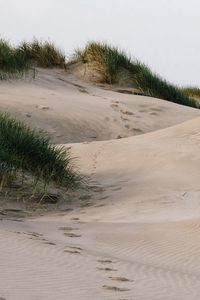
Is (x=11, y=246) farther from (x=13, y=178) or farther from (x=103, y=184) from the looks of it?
(x=103, y=184)

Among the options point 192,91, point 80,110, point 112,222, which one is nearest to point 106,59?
point 80,110

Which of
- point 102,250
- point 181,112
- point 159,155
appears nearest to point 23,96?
point 181,112

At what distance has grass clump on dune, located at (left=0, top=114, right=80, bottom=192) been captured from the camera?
6266mm

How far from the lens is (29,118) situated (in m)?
10.2

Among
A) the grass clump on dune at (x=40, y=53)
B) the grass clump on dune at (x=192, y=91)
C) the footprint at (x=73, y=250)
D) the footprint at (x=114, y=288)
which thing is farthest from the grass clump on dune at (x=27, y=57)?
the footprint at (x=114, y=288)

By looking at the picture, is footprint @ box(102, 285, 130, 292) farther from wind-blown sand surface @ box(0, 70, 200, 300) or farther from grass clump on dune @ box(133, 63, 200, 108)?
grass clump on dune @ box(133, 63, 200, 108)

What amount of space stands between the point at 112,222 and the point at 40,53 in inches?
411

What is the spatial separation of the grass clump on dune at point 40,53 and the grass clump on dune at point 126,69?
2.62ft

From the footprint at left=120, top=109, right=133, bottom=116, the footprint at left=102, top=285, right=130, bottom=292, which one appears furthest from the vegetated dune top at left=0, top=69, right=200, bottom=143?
the footprint at left=102, top=285, right=130, bottom=292

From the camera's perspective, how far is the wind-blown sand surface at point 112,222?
10.5 ft

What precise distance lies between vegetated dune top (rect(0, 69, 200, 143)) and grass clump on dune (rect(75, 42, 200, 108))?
30.5 inches

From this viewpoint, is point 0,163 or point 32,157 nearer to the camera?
point 0,163

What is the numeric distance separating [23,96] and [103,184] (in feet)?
16.6

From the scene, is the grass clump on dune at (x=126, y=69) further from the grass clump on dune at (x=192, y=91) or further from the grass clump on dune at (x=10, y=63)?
the grass clump on dune at (x=192, y=91)
